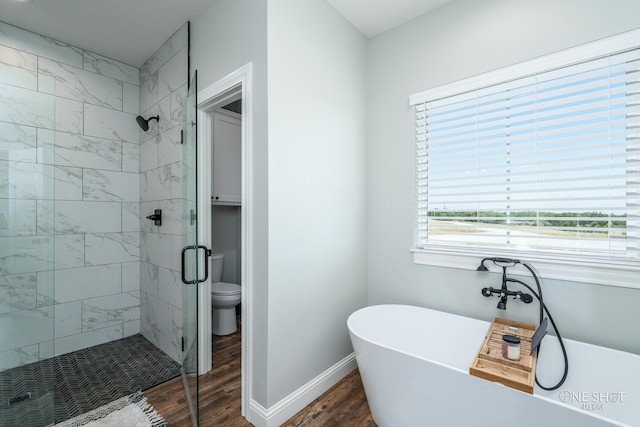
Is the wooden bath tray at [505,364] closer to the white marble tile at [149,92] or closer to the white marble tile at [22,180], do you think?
the white marble tile at [22,180]

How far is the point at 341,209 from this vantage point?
88.9 inches

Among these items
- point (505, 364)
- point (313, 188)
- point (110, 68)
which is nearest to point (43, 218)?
point (313, 188)

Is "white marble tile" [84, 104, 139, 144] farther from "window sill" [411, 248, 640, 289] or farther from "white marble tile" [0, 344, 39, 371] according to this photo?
"window sill" [411, 248, 640, 289]

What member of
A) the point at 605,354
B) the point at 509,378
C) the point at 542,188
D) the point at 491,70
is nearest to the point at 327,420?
the point at 509,378

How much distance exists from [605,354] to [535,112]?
4.64 ft

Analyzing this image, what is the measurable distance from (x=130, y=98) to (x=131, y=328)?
242 cm

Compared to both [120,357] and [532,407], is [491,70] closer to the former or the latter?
[532,407]

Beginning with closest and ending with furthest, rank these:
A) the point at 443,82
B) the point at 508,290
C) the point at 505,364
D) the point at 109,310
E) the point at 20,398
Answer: the point at 505,364 < the point at 20,398 < the point at 508,290 < the point at 443,82 < the point at 109,310

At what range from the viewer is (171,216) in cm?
257

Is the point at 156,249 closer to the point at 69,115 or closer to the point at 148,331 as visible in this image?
the point at 148,331

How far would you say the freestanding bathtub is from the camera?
3.86 feet

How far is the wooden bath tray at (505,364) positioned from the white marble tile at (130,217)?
10.6ft

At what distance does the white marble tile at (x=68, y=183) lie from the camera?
2.61 meters

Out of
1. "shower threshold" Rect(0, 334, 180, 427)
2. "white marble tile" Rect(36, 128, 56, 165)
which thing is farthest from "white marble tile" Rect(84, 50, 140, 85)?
"shower threshold" Rect(0, 334, 180, 427)
